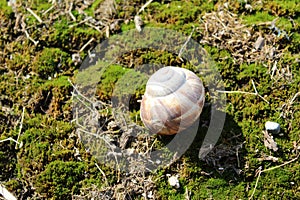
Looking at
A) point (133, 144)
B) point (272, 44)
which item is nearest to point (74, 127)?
point (133, 144)

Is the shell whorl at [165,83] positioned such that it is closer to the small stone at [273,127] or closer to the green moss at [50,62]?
the small stone at [273,127]

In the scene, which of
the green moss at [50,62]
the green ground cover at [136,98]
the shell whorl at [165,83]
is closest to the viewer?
the shell whorl at [165,83]

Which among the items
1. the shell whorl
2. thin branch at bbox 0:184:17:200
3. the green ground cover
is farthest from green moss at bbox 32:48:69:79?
the shell whorl

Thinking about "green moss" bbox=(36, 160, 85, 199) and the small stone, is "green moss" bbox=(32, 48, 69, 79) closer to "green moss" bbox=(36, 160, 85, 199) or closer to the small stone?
"green moss" bbox=(36, 160, 85, 199)

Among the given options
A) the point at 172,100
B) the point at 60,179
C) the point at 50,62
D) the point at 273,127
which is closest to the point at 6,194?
the point at 60,179

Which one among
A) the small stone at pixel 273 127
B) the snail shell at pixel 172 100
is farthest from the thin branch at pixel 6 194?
the small stone at pixel 273 127

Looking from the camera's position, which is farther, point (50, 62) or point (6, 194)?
point (50, 62)

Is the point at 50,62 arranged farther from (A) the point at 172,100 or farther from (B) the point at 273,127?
(B) the point at 273,127

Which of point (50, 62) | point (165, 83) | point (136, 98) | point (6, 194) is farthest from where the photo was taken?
point (50, 62)
